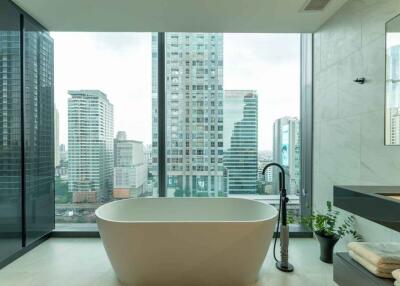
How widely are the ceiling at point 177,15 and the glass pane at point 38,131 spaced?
284 mm

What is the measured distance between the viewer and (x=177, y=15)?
2.83 m

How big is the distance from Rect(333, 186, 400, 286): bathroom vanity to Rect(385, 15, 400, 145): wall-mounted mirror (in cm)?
63

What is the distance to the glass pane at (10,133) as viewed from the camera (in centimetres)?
252

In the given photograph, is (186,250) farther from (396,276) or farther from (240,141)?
(240,141)

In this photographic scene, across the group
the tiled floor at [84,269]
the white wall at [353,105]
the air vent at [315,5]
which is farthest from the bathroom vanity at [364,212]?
the air vent at [315,5]

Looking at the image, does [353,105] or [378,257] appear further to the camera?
[353,105]

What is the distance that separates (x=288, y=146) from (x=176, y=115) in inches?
60.3

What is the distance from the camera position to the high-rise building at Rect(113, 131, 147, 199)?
344 cm

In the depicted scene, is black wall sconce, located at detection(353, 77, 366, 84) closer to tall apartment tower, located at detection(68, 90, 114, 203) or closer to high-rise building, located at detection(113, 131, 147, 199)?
high-rise building, located at detection(113, 131, 147, 199)

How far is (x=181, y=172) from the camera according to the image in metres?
3.46

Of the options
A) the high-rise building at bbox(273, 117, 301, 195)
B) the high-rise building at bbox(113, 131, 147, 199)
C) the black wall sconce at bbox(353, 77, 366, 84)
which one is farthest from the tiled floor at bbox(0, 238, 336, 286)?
the black wall sconce at bbox(353, 77, 366, 84)

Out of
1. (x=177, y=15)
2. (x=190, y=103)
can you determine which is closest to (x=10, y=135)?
(x=190, y=103)

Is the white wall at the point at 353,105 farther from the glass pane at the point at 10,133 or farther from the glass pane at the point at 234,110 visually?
the glass pane at the point at 10,133

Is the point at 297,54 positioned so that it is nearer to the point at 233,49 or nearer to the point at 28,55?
the point at 233,49
